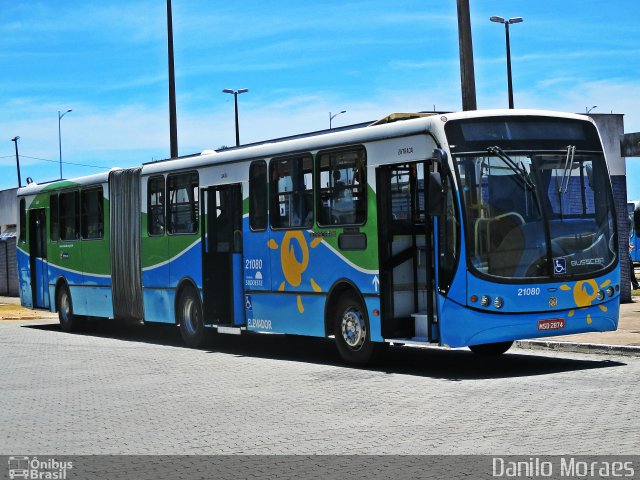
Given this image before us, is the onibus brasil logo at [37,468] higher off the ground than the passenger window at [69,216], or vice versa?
the passenger window at [69,216]

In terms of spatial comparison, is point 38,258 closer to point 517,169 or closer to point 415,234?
point 415,234

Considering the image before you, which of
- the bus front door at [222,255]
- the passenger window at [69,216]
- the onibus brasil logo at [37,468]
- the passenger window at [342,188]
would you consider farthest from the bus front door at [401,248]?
the passenger window at [69,216]

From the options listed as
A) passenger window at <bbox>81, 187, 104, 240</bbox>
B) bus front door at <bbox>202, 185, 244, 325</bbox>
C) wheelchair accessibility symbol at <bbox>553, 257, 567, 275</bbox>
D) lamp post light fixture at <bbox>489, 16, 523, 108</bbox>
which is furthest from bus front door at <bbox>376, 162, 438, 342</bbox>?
lamp post light fixture at <bbox>489, 16, 523, 108</bbox>

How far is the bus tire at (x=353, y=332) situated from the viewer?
14781 mm

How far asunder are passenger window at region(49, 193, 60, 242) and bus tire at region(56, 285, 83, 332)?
1.13 metres

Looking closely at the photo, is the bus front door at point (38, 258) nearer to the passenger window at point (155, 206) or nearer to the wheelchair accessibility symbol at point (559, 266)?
the passenger window at point (155, 206)

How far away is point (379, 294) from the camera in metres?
14.4

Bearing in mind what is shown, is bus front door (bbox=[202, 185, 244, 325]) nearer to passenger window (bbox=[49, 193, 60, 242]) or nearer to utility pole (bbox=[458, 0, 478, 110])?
utility pole (bbox=[458, 0, 478, 110])

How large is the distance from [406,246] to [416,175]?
3.02 ft

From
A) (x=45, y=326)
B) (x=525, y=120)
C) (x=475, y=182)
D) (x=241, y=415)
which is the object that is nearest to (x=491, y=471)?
(x=241, y=415)

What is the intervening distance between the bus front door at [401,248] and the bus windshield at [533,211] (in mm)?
990

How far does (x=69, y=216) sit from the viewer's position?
24094mm

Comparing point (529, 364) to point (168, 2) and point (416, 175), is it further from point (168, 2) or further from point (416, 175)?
point (168, 2)

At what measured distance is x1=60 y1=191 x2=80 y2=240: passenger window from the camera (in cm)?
2370
